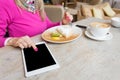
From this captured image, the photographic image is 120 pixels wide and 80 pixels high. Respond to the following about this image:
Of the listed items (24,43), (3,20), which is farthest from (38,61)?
(3,20)

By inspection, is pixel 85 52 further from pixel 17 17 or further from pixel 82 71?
pixel 17 17

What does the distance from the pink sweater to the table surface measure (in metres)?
0.14

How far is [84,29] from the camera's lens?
0.90m

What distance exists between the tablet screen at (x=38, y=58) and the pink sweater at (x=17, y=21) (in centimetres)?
19

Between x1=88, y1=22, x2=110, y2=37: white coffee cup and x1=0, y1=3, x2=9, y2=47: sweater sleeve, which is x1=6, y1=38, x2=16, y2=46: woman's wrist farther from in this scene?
x1=88, y1=22, x2=110, y2=37: white coffee cup

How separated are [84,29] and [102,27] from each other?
12 centimetres

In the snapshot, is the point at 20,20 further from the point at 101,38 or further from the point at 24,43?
the point at 101,38

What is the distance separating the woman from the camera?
79cm

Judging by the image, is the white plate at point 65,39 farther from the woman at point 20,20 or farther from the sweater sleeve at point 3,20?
the sweater sleeve at point 3,20

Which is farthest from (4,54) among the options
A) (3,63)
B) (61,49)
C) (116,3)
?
(116,3)

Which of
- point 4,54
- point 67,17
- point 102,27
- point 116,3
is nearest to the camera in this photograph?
point 4,54

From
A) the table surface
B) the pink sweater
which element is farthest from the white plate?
the pink sweater

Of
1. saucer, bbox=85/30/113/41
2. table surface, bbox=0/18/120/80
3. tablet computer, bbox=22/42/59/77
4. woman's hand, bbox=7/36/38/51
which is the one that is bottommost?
table surface, bbox=0/18/120/80

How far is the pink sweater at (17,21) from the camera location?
0.80 metres
